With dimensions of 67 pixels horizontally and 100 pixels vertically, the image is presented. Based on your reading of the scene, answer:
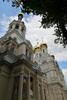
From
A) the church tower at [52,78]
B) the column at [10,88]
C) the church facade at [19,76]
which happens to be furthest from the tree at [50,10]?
the church tower at [52,78]

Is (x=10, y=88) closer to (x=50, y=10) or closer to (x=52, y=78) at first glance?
(x=50, y=10)

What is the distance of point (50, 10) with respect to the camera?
7.90 m

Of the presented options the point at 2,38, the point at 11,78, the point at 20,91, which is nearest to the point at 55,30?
the point at 20,91

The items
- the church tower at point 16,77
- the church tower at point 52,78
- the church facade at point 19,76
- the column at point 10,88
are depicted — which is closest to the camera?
the column at point 10,88

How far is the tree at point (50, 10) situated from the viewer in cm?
748

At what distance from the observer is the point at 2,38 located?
87.4 ft

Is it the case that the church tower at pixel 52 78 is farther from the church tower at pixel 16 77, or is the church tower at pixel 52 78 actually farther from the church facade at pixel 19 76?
the church tower at pixel 16 77

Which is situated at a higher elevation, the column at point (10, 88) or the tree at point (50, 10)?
the tree at point (50, 10)

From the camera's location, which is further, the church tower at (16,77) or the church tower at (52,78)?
the church tower at (52,78)

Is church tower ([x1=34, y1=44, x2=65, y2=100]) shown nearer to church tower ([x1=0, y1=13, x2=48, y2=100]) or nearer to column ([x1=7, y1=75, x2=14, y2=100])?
church tower ([x1=0, y1=13, x2=48, y2=100])

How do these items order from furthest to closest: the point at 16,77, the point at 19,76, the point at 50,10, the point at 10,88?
the point at 16,77 → the point at 19,76 → the point at 10,88 → the point at 50,10

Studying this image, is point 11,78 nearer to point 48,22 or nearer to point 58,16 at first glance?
point 48,22

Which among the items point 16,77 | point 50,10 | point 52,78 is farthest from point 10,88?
point 52,78

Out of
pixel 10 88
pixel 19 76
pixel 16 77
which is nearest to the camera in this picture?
pixel 10 88
